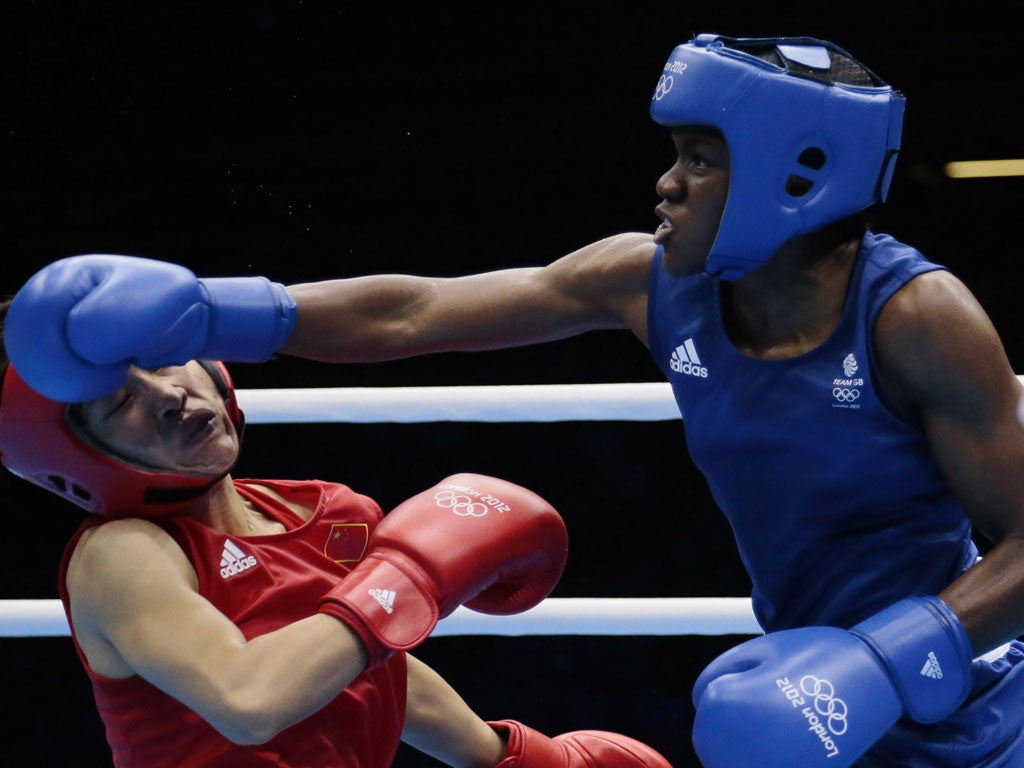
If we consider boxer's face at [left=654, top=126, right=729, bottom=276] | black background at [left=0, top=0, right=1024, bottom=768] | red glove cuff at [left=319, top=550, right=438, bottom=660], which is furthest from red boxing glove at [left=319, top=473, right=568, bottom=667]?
black background at [left=0, top=0, right=1024, bottom=768]

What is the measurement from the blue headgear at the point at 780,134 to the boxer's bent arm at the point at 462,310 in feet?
0.96

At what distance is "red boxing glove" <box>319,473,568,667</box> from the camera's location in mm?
1545

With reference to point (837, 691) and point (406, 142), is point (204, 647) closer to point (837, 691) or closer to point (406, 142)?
point (837, 691)

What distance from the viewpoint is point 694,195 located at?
5.14 feet

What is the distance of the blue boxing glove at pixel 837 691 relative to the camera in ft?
4.51

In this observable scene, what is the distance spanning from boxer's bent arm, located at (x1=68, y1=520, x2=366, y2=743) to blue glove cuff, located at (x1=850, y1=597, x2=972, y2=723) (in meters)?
0.60

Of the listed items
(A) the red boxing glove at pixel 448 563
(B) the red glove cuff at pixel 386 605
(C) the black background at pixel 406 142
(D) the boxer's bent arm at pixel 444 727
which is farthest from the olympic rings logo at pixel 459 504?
(C) the black background at pixel 406 142

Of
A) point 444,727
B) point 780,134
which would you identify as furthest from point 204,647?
point 780,134

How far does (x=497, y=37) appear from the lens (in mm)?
3814

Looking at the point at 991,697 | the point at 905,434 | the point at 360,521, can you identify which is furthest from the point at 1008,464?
the point at 360,521

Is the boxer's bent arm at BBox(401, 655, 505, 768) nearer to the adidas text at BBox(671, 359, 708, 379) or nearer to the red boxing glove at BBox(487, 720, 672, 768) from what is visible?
the red boxing glove at BBox(487, 720, 672, 768)

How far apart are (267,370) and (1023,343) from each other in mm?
2082

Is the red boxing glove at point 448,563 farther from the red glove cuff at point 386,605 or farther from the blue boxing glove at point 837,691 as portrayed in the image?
the blue boxing glove at point 837,691

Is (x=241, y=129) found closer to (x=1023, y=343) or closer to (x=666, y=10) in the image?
(x=666, y=10)
